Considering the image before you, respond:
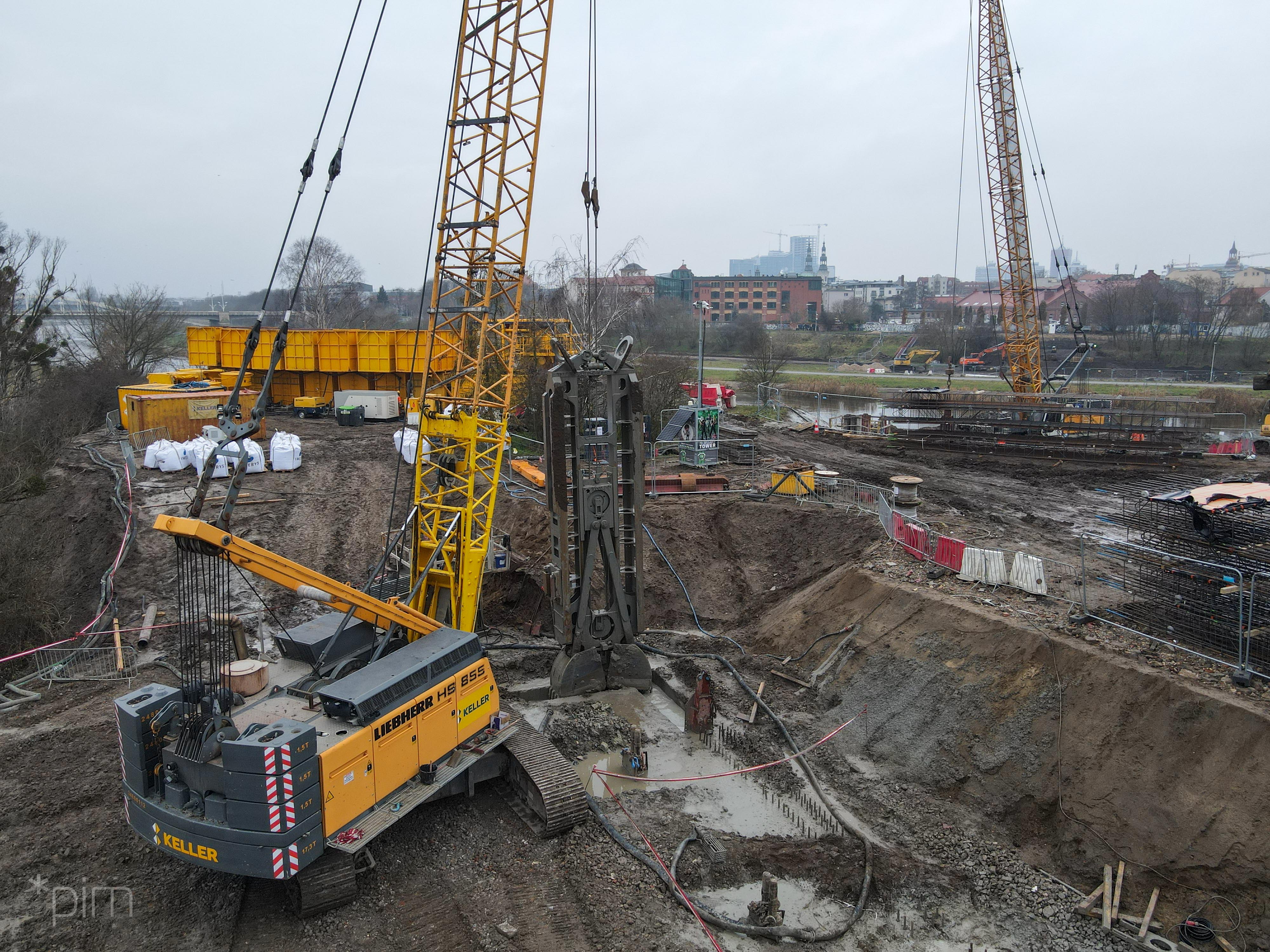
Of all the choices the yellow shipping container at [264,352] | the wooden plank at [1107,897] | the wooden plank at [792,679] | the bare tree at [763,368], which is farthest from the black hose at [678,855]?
the bare tree at [763,368]

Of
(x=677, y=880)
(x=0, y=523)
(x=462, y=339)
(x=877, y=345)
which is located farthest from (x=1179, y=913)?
(x=877, y=345)

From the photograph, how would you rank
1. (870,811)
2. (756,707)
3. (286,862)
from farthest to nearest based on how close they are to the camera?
(756,707), (870,811), (286,862)

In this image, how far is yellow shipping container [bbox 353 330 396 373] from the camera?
107 ft

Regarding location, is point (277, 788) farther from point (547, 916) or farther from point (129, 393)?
point (129, 393)

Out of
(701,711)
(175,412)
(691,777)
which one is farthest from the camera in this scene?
(175,412)

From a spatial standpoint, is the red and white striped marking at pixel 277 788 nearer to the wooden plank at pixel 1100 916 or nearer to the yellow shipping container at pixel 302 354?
the wooden plank at pixel 1100 916

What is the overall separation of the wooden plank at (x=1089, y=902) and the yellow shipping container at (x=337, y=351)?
30.6m

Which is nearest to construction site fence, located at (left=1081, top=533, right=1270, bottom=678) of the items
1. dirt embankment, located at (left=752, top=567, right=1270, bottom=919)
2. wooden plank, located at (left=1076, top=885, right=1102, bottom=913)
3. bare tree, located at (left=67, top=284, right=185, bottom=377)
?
dirt embankment, located at (left=752, top=567, right=1270, bottom=919)

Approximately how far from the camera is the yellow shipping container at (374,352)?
32750 mm

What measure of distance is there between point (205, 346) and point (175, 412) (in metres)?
11.8

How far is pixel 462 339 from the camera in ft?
45.9

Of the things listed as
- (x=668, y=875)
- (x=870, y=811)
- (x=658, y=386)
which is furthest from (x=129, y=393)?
(x=870, y=811)

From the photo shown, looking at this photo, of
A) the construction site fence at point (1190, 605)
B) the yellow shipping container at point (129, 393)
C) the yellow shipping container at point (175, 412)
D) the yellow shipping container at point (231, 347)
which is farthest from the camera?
the yellow shipping container at point (231, 347)

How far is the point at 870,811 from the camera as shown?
1080cm
